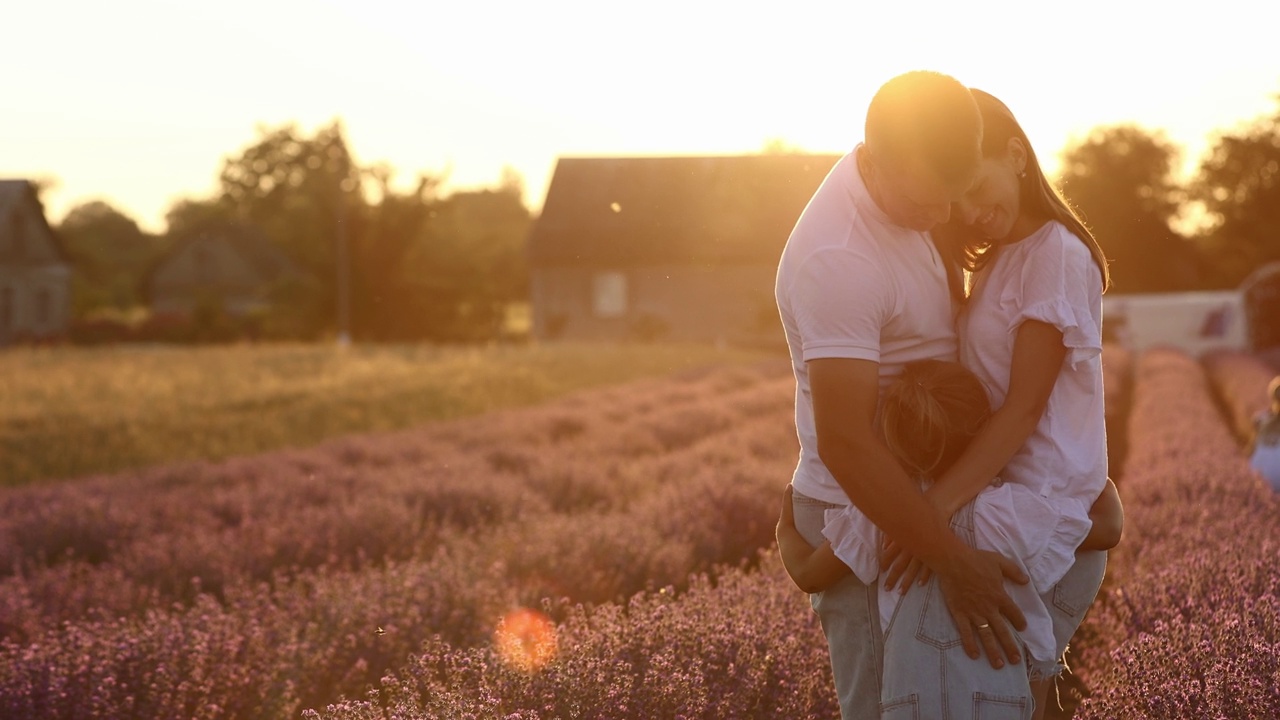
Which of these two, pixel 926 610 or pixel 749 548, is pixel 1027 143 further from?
pixel 749 548

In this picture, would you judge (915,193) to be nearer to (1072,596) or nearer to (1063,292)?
(1063,292)

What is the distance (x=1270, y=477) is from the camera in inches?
295

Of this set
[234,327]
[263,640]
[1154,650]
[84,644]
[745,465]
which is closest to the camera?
[1154,650]

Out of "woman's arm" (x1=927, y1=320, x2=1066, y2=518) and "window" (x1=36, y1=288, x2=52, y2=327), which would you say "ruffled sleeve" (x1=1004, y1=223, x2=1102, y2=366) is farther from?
"window" (x1=36, y1=288, x2=52, y2=327)

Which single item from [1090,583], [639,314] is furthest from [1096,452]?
[639,314]

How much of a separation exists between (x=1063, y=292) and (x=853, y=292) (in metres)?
0.41

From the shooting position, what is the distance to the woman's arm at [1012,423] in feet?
7.12

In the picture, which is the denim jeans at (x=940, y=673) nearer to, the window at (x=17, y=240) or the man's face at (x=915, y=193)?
the man's face at (x=915, y=193)

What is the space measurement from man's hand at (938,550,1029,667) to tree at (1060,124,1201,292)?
51.3 metres

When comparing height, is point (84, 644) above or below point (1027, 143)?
below

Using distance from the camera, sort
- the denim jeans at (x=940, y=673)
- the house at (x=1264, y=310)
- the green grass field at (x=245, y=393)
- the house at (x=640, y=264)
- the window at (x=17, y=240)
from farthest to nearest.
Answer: the window at (x=17, y=240) → the house at (x=1264, y=310) → the house at (x=640, y=264) → the green grass field at (x=245, y=393) → the denim jeans at (x=940, y=673)

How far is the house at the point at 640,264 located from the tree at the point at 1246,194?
2329cm

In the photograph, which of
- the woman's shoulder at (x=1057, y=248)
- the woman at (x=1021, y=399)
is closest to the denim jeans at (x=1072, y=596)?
the woman at (x=1021, y=399)

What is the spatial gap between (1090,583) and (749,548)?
4.04 meters
